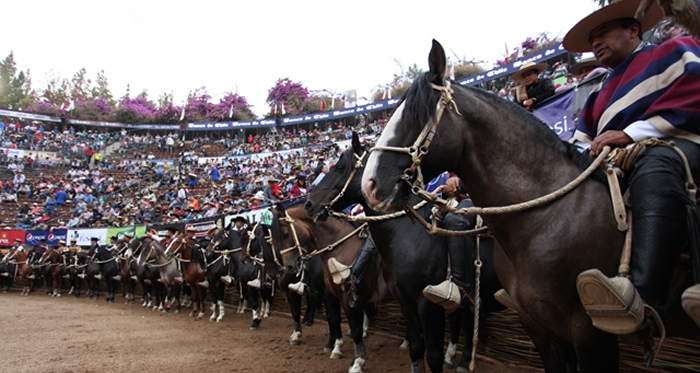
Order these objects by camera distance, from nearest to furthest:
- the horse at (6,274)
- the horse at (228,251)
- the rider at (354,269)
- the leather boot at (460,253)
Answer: the leather boot at (460,253) → the rider at (354,269) → the horse at (228,251) → the horse at (6,274)

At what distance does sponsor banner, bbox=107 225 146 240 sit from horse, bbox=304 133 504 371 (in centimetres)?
1454

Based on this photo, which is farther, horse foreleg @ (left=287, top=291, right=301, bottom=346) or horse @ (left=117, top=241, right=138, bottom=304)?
horse @ (left=117, top=241, right=138, bottom=304)

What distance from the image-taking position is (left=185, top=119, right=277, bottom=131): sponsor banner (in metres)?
41.2

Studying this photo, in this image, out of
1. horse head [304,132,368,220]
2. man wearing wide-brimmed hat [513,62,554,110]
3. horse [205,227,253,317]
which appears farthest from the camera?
horse [205,227,253,317]

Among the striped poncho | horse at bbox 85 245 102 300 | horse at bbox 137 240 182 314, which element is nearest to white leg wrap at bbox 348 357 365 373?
the striped poncho

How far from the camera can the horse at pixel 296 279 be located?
679 centimetres

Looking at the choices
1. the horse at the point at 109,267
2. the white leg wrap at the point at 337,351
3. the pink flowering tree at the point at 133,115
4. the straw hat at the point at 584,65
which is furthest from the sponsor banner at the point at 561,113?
the pink flowering tree at the point at 133,115

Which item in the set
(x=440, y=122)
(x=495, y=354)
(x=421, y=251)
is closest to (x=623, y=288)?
(x=440, y=122)

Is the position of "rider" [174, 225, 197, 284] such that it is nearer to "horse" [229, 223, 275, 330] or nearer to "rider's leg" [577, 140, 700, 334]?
"horse" [229, 223, 275, 330]

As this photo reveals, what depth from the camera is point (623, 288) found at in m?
1.77

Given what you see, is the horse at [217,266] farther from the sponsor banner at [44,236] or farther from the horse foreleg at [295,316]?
the sponsor banner at [44,236]

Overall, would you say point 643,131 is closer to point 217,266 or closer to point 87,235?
point 217,266

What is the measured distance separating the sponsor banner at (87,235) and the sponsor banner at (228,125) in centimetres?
2259

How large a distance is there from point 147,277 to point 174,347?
8104 mm
